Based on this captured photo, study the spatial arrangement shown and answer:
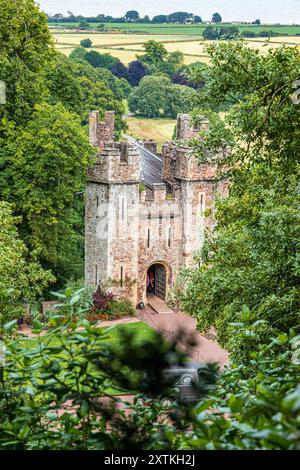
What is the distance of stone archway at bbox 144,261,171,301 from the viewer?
38969 mm

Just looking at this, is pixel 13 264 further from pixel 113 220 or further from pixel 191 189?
pixel 191 189

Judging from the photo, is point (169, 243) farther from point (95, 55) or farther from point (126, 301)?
point (95, 55)

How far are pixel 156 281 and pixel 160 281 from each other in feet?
0.66

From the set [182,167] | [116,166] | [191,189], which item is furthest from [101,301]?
[182,167]

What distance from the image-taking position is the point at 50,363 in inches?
268

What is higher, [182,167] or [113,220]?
[182,167]

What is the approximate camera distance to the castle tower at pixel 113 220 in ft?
120

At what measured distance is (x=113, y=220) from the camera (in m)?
37.2

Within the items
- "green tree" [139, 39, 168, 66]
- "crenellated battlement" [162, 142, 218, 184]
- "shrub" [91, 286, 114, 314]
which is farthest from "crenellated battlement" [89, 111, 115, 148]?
"green tree" [139, 39, 168, 66]

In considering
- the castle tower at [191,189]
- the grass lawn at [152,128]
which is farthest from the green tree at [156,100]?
the castle tower at [191,189]

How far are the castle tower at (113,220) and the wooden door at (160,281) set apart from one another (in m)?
1.51

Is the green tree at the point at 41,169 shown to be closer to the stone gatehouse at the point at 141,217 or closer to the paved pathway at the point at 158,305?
the stone gatehouse at the point at 141,217

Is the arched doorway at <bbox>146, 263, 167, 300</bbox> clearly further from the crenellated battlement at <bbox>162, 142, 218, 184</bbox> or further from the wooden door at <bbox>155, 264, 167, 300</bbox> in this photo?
the crenellated battlement at <bbox>162, 142, 218, 184</bbox>

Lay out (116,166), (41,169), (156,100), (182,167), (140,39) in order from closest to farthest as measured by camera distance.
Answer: (41,169)
(116,166)
(182,167)
(156,100)
(140,39)
